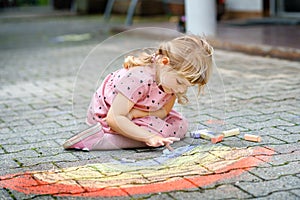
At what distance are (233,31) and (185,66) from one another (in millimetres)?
6485

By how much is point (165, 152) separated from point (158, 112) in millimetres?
337

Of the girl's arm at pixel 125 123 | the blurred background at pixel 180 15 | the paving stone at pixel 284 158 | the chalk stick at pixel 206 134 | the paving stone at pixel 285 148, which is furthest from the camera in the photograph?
the blurred background at pixel 180 15

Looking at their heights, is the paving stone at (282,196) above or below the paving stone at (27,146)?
above

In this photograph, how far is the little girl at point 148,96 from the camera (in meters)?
3.37

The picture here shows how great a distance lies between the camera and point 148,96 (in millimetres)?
3529

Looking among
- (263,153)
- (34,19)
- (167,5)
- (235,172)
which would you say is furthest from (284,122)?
(34,19)

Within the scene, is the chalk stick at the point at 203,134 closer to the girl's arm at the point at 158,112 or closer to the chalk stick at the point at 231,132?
the chalk stick at the point at 231,132

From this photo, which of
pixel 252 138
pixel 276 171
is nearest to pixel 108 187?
pixel 276 171

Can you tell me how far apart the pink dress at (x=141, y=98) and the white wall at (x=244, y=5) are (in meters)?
8.47

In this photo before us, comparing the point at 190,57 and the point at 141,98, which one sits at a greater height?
the point at 190,57

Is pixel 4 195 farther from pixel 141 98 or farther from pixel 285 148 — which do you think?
pixel 285 148

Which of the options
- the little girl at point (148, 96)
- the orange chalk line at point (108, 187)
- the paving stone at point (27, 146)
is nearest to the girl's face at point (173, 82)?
the little girl at point (148, 96)

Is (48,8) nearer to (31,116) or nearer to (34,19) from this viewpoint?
(34,19)

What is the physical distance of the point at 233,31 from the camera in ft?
31.7
